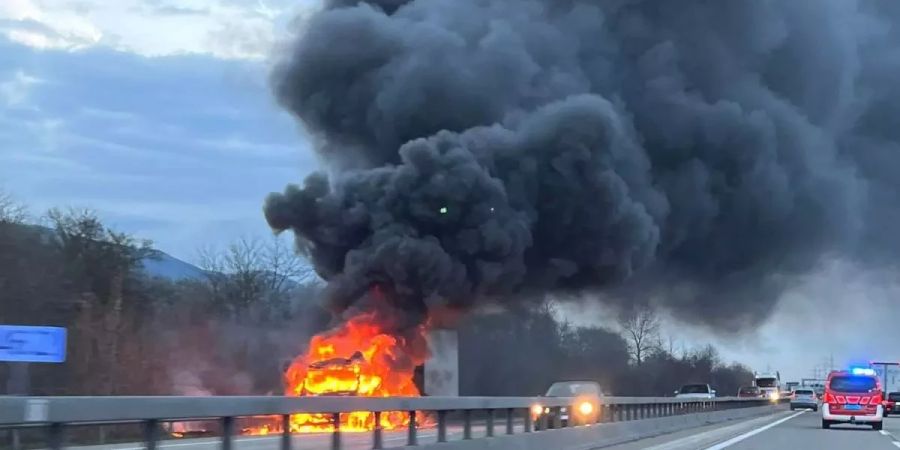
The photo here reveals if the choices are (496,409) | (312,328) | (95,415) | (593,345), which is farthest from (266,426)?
(593,345)

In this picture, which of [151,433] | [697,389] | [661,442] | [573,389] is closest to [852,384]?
[573,389]

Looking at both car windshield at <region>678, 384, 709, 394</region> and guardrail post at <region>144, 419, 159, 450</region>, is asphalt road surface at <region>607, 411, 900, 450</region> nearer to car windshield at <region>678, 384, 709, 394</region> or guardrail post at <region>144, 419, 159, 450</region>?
guardrail post at <region>144, 419, 159, 450</region>

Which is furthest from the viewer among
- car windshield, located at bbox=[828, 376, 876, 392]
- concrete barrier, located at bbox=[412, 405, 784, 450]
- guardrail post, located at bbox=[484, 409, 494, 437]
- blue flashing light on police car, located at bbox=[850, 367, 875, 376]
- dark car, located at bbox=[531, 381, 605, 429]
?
blue flashing light on police car, located at bbox=[850, 367, 875, 376]

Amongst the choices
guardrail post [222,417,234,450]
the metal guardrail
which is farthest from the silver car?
guardrail post [222,417,234,450]

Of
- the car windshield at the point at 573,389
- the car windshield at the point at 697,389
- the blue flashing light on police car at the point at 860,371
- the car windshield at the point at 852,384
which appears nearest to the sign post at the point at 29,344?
the car windshield at the point at 573,389

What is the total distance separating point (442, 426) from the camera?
14.1m

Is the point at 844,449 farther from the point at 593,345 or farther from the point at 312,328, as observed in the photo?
the point at 593,345

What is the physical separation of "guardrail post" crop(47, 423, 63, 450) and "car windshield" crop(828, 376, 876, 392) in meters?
31.5

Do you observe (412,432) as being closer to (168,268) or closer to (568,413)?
(568,413)

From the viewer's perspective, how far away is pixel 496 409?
16234 millimetres

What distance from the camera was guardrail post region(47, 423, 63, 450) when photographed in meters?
6.75

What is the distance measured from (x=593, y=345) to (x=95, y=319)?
53.9 m

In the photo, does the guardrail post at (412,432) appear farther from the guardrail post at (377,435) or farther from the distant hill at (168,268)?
the distant hill at (168,268)

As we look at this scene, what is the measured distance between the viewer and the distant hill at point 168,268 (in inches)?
1817
